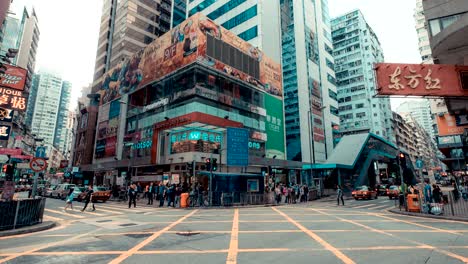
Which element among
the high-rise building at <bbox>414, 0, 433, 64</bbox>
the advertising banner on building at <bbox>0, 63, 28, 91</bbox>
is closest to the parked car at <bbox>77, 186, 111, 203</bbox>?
the advertising banner on building at <bbox>0, 63, 28, 91</bbox>

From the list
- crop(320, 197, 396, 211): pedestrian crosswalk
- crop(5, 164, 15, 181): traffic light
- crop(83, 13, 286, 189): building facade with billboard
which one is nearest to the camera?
crop(5, 164, 15, 181): traffic light

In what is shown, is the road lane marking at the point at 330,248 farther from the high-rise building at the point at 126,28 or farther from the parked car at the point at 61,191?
the high-rise building at the point at 126,28

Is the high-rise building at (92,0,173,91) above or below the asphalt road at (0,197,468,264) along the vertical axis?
above

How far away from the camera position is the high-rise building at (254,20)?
48.8m

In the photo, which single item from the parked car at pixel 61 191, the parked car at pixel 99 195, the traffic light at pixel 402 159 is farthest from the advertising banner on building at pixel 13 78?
the traffic light at pixel 402 159

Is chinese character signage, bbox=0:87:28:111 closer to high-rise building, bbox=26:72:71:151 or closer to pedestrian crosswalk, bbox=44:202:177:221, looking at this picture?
pedestrian crosswalk, bbox=44:202:177:221

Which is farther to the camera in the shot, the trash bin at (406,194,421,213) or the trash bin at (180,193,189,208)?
the trash bin at (180,193,189,208)

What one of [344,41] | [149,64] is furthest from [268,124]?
[344,41]

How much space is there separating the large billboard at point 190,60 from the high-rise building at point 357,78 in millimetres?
46218

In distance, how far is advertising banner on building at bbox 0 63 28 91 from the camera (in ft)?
51.5

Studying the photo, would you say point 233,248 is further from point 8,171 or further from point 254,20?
point 254,20

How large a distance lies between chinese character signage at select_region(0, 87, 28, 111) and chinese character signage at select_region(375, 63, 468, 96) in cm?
2021

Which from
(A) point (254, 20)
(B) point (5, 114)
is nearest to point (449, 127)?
(B) point (5, 114)

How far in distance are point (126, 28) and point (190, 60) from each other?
34.2 metres
